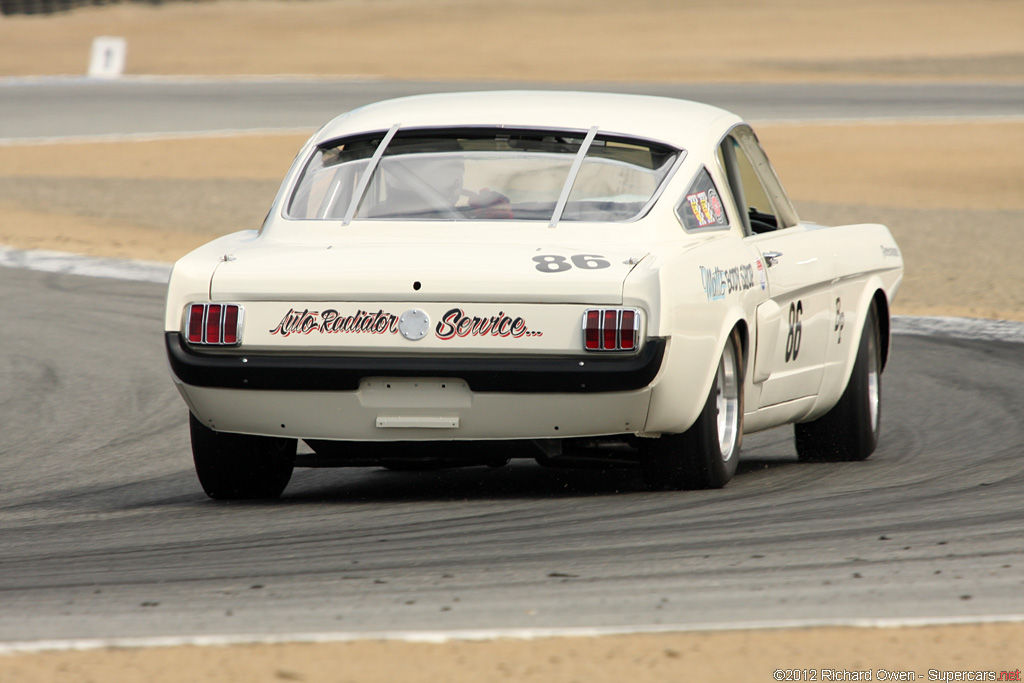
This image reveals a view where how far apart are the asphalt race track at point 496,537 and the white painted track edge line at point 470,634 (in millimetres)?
38

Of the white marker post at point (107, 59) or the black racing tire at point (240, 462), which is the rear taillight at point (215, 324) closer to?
the black racing tire at point (240, 462)

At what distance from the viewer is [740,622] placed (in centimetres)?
417

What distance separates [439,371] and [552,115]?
1467 mm

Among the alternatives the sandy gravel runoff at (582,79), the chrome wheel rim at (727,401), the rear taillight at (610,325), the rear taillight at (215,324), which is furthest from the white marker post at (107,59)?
the rear taillight at (610,325)

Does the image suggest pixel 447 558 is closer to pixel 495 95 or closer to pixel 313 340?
pixel 313 340

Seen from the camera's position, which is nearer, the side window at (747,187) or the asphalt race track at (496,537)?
the asphalt race track at (496,537)

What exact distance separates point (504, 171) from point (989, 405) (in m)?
3.69

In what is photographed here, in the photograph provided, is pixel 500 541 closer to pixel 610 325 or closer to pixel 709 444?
pixel 610 325

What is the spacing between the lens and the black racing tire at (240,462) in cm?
625

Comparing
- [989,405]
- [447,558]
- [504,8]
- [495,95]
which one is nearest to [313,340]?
[447,558]

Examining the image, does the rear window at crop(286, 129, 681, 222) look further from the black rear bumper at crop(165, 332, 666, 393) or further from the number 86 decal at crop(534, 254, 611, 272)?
the black rear bumper at crop(165, 332, 666, 393)

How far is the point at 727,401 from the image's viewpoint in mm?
6254

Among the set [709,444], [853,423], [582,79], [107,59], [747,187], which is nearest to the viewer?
[709,444]

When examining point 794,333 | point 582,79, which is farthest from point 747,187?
point 582,79
